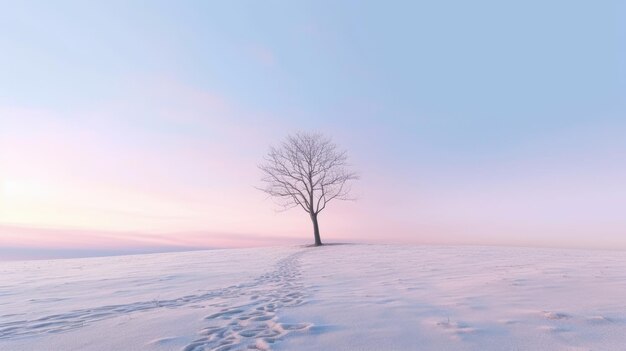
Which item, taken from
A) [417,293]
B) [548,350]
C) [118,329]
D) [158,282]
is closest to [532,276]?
[417,293]

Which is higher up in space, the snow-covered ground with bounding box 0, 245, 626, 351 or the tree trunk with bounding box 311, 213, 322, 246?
the tree trunk with bounding box 311, 213, 322, 246

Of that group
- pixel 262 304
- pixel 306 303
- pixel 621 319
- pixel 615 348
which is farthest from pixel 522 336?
pixel 262 304

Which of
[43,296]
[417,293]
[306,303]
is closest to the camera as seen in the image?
[306,303]

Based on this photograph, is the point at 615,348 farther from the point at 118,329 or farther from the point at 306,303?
the point at 118,329

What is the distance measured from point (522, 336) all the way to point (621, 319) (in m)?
1.37

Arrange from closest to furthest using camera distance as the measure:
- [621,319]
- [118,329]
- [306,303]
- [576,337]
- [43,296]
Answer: [576,337] → [621,319] → [118,329] → [306,303] → [43,296]

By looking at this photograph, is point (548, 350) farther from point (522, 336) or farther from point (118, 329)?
point (118, 329)

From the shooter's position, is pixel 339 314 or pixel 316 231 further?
pixel 316 231

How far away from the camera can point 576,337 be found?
3377 mm

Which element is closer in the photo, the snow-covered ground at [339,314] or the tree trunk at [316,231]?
the snow-covered ground at [339,314]

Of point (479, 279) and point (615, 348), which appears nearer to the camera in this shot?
point (615, 348)

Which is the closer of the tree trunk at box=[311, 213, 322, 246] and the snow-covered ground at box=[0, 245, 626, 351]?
the snow-covered ground at box=[0, 245, 626, 351]

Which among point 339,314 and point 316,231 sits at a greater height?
point 316,231

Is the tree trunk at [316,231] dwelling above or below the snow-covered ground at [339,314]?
above
